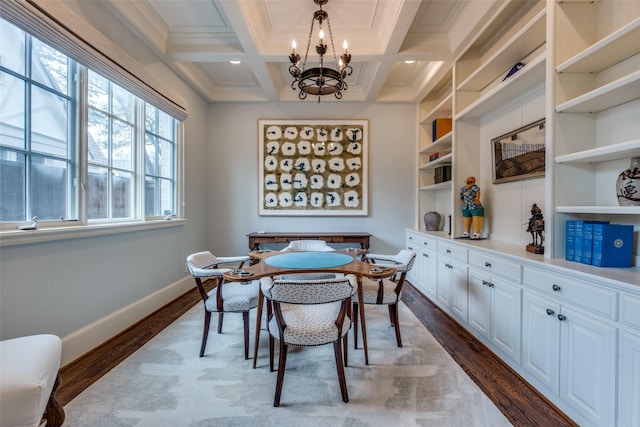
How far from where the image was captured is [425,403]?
171 cm

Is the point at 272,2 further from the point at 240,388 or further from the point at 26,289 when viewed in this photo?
the point at 240,388

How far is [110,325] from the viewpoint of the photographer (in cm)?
246

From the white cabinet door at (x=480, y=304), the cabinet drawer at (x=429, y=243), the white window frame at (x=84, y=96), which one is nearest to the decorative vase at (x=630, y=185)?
the white cabinet door at (x=480, y=304)

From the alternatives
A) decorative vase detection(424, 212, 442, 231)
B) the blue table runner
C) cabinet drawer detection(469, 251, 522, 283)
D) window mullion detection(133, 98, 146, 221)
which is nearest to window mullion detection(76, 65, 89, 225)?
window mullion detection(133, 98, 146, 221)

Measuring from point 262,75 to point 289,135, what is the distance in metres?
1.13

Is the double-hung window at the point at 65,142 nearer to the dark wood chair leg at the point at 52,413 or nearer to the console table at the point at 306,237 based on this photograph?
the dark wood chair leg at the point at 52,413

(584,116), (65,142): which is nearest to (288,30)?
(65,142)

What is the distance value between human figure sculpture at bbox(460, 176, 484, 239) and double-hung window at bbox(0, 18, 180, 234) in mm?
3661

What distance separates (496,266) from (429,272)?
1340mm

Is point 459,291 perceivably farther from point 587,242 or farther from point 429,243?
point 587,242

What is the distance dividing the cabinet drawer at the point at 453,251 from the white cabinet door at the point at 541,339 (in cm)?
81

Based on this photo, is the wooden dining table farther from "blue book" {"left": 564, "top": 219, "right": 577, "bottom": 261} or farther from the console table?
the console table

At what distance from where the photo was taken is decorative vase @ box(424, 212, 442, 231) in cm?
407

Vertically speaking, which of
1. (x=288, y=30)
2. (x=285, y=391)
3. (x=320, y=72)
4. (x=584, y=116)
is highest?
(x=288, y=30)
